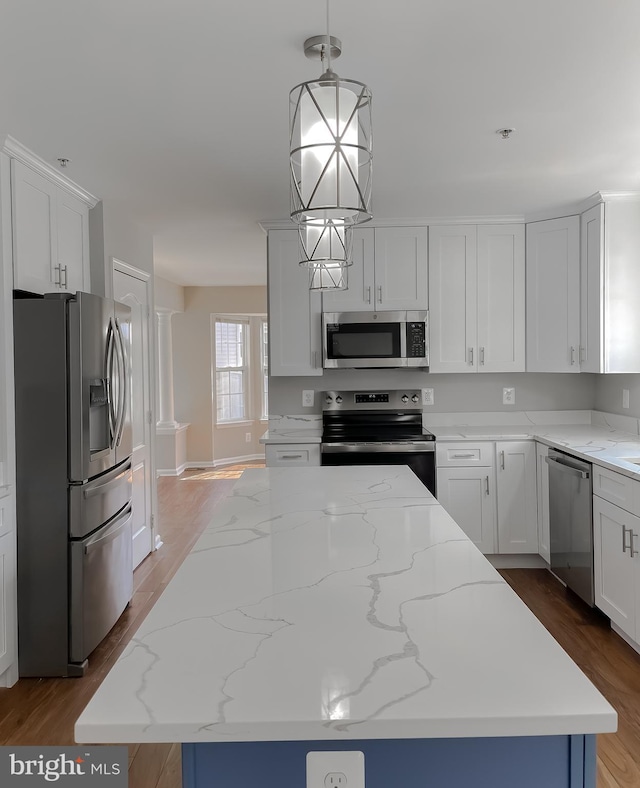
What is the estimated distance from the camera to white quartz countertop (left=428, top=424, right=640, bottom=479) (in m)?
3.18

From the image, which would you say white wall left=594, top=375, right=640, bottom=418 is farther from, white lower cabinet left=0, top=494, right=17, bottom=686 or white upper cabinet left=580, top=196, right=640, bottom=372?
white lower cabinet left=0, top=494, right=17, bottom=686

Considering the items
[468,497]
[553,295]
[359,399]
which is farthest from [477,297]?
[468,497]

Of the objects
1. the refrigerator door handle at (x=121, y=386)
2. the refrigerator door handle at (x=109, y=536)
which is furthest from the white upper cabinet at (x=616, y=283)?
the refrigerator door handle at (x=109, y=536)

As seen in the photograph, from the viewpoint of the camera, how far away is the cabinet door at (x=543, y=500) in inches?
156

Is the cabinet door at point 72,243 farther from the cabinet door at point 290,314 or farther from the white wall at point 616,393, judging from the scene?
the white wall at point 616,393

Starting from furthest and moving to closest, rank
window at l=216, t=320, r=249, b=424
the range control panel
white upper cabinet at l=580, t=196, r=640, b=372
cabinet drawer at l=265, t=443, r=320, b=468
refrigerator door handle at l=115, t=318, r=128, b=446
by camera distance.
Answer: window at l=216, t=320, r=249, b=424
the range control panel
cabinet drawer at l=265, t=443, r=320, b=468
white upper cabinet at l=580, t=196, r=640, b=372
refrigerator door handle at l=115, t=318, r=128, b=446

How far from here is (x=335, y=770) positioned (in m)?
0.96

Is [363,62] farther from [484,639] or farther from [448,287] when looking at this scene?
[448,287]

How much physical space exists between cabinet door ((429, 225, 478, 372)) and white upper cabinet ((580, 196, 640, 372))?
811 millimetres

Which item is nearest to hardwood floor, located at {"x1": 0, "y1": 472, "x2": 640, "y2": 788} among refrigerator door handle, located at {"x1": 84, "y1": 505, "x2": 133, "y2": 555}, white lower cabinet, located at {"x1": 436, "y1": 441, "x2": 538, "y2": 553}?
white lower cabinet, located at {"x1": 436, "y1": 441, "x2": 538, "y2": 553}

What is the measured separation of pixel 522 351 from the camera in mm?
4426

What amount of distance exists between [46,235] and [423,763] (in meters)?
2.97

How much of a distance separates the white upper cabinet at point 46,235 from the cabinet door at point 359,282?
161 cm

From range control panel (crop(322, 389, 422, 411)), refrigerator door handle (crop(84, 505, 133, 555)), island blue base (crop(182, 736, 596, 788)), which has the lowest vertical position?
refrigerator door handle (crop(84, 505, 133, 555))
